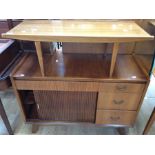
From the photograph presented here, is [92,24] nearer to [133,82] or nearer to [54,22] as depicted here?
[54,22]

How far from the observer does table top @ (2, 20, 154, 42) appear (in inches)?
32.3

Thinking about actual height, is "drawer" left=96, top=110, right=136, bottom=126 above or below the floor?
above

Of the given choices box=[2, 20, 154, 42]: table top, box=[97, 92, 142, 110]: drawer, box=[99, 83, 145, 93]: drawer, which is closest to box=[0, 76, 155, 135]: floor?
box=[97, 92, 142, 110]: drawer

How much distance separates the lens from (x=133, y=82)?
1.00m

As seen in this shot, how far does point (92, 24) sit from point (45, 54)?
0.50 m

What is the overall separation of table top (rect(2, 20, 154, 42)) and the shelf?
275 millimetres

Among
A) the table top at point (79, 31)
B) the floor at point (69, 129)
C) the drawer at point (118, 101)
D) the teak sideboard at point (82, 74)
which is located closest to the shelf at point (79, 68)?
the teak sideboard at point (82, 74)

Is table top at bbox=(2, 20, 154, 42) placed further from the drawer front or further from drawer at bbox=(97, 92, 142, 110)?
drawer at bbox=(97, 92, 142, 110)

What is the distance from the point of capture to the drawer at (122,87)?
101 cm

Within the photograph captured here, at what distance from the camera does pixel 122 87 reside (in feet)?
3.37

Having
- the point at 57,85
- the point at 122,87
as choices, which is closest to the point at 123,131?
the point at 122,87

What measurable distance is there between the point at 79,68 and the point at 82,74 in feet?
0.28

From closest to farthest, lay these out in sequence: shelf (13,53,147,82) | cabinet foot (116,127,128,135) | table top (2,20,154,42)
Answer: table top (2,20,154,42) → shelf (13,53,147,82) → cabinet foot (116,127,128,135)
